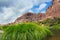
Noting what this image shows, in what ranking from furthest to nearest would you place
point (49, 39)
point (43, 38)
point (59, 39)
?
point (59, 39) < point (49, 39) < point (43, 38)

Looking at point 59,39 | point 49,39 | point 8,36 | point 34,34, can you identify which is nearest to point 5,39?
point 8,36

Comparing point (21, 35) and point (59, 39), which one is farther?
point (59, 39)

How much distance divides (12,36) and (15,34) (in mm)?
145

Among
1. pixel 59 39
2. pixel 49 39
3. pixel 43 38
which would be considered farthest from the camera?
pixel 59 39

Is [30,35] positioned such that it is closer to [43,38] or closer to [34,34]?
[34,34]

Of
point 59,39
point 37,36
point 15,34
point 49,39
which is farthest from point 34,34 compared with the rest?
point 59,39

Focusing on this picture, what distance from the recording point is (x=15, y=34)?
322 inches

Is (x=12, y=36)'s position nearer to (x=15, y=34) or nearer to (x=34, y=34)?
(x=15, y=34)

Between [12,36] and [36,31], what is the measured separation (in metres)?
A: 0.99

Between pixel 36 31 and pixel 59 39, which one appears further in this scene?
pixel 59 39

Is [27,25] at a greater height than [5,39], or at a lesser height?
greater

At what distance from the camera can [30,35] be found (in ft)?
26.4

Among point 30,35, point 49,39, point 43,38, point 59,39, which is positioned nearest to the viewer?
point 30,35

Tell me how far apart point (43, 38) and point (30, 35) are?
1160mm
